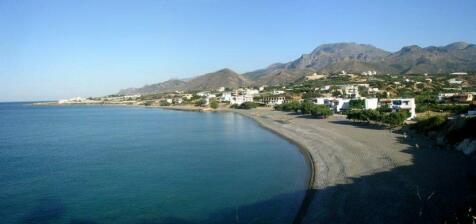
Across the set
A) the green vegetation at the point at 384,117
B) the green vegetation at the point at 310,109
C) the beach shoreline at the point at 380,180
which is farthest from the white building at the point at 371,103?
the beach shoreline at the point at 380,180

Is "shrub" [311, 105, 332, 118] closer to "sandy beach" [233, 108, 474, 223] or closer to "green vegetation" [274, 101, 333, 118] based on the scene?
"green vegetation" [274, 101, 333, 118]

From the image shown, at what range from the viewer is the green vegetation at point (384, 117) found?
41.4 m

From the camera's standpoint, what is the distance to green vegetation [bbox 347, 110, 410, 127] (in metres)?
41.4

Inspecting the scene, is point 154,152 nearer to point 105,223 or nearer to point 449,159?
point 105,223

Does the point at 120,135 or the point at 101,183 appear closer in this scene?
the point at 101,183

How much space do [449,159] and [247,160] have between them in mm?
13869

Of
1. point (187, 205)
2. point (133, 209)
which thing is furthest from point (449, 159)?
point (133, 209)

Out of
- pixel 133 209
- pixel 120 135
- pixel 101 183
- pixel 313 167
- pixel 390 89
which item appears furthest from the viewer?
pixel 390 89

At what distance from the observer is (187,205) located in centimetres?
1933

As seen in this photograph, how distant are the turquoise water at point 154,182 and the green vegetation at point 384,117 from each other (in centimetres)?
1174

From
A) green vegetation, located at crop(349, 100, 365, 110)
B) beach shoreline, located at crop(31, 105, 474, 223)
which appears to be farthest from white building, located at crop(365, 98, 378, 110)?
beach shoreline, located at crop(31, 105, 474, 223)

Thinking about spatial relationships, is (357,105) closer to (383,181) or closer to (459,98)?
(459,98)

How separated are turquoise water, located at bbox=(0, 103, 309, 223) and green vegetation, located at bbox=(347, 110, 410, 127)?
11.7 metres

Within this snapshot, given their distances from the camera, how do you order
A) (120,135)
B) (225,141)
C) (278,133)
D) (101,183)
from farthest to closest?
(120,135) → (278,133) → (225,141) → (101,183)
